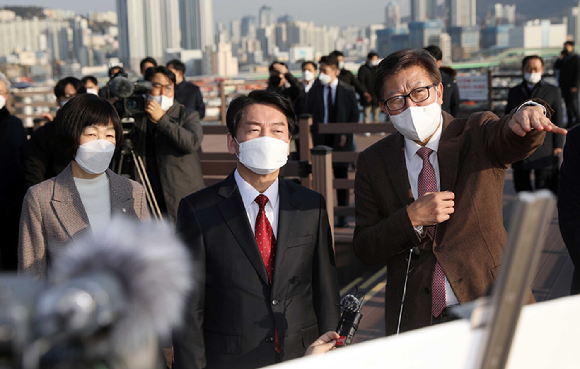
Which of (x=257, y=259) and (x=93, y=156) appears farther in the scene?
(x=93, y=156)

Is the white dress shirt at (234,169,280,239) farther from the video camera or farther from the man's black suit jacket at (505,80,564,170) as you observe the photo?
the man's black suit jacket at (505,80,564,170)

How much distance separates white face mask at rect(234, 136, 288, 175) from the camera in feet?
7.59

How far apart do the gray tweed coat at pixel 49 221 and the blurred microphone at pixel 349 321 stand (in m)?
1.30

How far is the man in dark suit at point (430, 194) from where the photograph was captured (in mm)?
2084

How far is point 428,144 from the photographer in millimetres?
2279

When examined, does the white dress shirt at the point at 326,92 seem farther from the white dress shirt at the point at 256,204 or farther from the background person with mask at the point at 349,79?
the white dress shirt at the point at 256,204

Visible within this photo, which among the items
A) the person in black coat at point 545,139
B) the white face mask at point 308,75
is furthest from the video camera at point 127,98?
the white face mask at point 308,75

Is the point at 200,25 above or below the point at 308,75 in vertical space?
above

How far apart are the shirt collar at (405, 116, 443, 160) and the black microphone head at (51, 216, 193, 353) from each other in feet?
5.43

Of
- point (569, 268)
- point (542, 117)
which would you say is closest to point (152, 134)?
point (542, 117)

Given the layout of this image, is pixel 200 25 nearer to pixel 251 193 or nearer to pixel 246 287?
pixel 251 193

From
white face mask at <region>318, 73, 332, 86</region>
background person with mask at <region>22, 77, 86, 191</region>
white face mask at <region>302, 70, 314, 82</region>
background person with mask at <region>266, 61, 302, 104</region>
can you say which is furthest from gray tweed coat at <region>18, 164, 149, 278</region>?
white face mask at <region>302, 70, 314, 82</region>

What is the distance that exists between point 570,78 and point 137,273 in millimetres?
13369

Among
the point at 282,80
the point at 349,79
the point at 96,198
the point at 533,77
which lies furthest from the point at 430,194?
the point at 349,79
